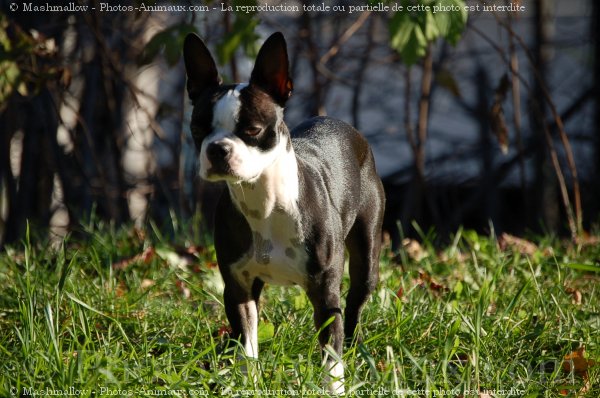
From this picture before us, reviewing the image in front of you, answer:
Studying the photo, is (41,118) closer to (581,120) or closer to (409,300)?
(409,300)

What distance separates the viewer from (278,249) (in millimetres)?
3279

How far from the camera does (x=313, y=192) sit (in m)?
3.38

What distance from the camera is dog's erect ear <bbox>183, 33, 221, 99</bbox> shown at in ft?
10.9

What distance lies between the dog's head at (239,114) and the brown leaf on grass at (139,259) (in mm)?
1612

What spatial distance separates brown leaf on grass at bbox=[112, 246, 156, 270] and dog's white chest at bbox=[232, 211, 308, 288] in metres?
1.55

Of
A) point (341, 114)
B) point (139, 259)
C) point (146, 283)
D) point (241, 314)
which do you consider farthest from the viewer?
point (341, 114)

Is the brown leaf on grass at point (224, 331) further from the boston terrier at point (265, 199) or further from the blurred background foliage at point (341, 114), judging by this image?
the blurred background foliage at point (341, 114)

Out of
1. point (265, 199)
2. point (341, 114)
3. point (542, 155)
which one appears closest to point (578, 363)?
point (265, 199)

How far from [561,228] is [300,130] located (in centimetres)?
420

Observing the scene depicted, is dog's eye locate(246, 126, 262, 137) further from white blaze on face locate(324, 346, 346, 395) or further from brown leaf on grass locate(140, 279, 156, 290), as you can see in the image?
brown leaf on grass locate(140, 279, 156, 290)

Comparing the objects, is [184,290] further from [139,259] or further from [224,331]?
[224,331]

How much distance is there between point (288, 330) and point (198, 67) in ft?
3.54

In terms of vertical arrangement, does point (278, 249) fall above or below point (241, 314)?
above

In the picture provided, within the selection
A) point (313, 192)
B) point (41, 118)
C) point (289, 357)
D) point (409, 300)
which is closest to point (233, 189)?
point (313, 192)
